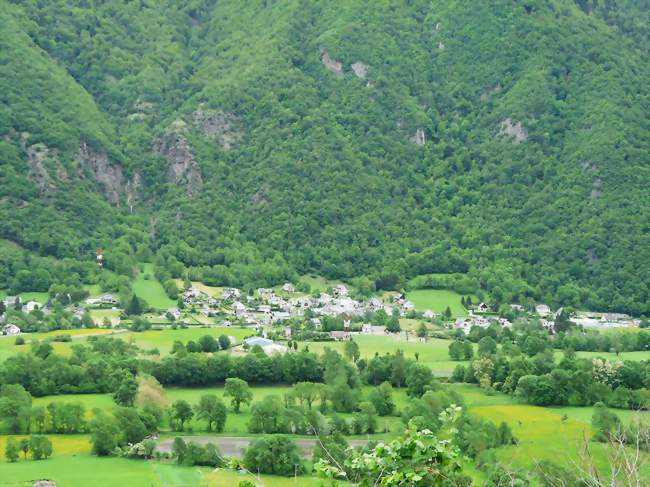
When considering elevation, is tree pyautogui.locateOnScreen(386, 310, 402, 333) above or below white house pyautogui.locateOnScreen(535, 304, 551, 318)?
below

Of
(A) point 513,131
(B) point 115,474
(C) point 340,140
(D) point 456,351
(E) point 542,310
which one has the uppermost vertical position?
(A) point 513,131

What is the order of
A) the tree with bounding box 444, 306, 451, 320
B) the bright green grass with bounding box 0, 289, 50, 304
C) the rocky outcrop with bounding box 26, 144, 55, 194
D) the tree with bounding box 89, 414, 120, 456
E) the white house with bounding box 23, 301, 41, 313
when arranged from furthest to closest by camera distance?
the rocky outcrop with bounding box 26, 144, 55, 194
the tree with bounding box 444, 306, 451, 320
the bright green grass with bounding box 0, 289, 50, 304
the white house with bounding box 23, 301, 41, 313
the tree with bounding box 89, 414, 120, 456

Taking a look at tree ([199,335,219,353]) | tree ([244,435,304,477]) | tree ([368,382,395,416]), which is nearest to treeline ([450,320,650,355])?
tree ([199,335,219,353])

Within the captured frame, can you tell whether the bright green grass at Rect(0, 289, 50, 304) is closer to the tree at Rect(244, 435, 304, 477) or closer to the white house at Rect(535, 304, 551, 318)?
the white house at Rect(535, 304, 551, 318)

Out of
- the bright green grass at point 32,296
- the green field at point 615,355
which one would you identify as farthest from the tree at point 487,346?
the bright green grass at point 32,296

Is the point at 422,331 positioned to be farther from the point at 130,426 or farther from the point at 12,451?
the point at 12,451

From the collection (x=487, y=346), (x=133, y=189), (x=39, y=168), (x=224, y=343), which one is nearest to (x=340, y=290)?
(x=224, y=343)

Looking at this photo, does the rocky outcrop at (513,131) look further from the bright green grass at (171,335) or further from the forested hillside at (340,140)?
the bright green grass at (171,335)
